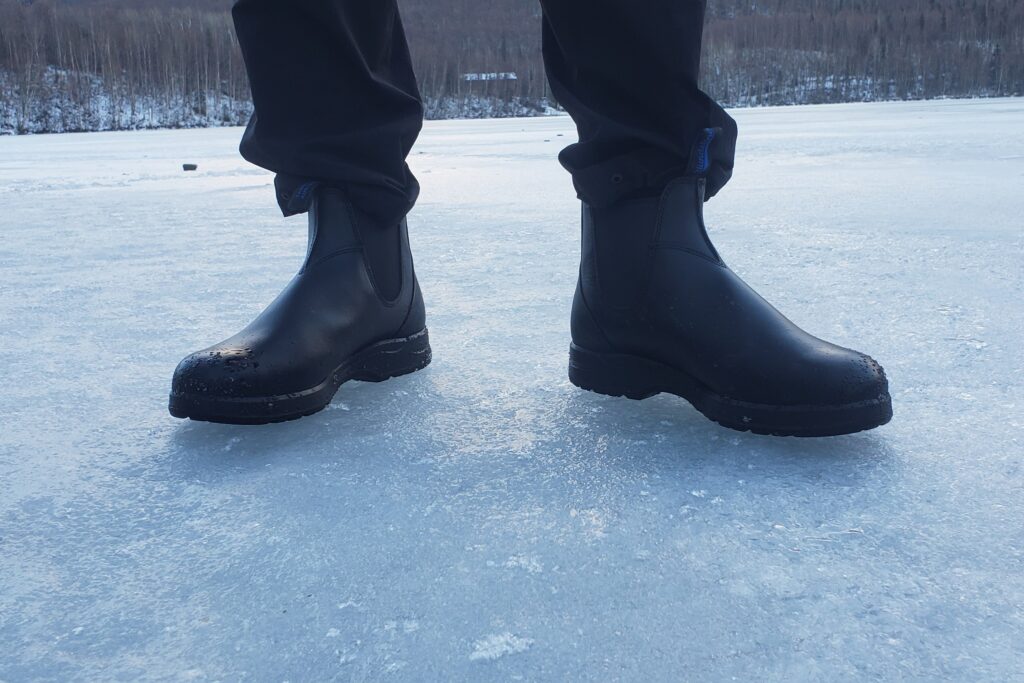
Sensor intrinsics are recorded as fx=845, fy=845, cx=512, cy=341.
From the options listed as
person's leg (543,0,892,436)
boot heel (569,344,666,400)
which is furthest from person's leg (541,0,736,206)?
boot heel (569,344,666,400)

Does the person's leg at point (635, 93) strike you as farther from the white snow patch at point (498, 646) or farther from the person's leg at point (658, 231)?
the white snow patch at point (498, 646)

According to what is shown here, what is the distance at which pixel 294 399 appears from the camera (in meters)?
0.76

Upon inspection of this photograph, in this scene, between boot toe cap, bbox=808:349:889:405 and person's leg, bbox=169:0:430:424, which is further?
person's leg, bbox=169:0:430:424

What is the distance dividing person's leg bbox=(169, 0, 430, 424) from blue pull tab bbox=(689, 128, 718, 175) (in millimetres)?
315

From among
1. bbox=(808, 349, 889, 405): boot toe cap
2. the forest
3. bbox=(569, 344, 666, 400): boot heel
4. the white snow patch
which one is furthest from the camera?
the forest

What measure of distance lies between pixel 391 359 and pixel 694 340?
33 cm

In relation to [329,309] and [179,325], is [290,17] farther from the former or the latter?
[179,325]

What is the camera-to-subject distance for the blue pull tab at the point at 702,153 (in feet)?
2.52

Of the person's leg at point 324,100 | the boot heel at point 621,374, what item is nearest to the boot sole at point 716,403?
the boot heel at point 621,374

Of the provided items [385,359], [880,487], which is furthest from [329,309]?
[880,487]

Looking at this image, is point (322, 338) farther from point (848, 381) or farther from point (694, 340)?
point (848, 381)

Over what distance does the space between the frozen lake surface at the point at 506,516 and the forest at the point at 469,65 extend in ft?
74.2

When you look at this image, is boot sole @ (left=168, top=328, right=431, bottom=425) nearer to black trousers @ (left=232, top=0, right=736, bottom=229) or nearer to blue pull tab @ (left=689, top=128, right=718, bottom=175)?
black trousers @ (left=232, top=0, right=736, bottom=229)

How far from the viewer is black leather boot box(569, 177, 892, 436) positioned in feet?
2.26
